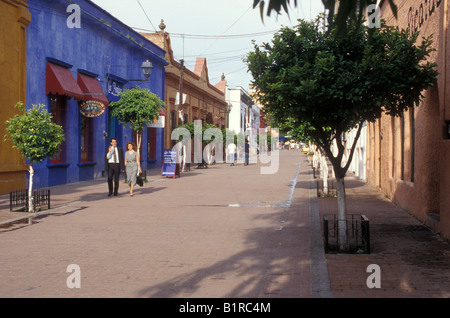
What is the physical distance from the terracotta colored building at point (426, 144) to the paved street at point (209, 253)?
47 cm

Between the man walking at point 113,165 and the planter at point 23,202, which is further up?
the man walking at point 113,165

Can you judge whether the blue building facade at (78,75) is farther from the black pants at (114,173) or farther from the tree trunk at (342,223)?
the tree trunk at (342,223)

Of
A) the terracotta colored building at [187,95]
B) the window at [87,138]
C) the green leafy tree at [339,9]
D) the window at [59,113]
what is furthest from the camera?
the terracotta colored building at [187,95]

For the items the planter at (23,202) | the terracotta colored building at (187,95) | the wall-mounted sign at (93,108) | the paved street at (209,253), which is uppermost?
the terracotta colored building at (187,95)

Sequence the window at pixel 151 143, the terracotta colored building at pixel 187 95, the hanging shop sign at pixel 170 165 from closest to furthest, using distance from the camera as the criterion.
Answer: the hanging shop sign at pixel 170 165
the window at pixel 151 143
the terracotta colored building at pixel 187 95

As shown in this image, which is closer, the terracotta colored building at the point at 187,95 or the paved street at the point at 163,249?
the paved street at the point at 163,249

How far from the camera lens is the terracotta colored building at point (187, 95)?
34969mm

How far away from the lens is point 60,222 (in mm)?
10836

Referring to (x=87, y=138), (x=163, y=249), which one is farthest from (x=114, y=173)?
(x=163, y=249)

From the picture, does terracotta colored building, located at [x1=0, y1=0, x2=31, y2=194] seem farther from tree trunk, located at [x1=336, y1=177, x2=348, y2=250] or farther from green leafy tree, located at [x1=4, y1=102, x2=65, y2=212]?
tree trunk, located at [x1=336, y1=177, x2=348, y2=250]

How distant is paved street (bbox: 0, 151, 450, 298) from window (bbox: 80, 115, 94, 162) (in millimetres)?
8312

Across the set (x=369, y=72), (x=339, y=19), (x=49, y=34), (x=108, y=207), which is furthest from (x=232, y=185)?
Result: (x=339, y=19)

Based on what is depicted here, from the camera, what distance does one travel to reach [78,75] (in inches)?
834

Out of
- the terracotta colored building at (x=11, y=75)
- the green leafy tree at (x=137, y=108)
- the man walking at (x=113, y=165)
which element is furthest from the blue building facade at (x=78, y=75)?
the man walking at (x=113, y=165)
